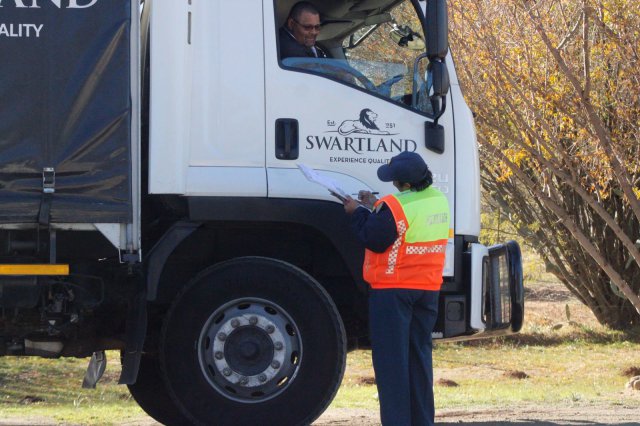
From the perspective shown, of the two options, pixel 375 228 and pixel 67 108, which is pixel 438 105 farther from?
pixel 67 108

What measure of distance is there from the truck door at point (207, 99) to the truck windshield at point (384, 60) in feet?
1.02

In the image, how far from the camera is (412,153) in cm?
630

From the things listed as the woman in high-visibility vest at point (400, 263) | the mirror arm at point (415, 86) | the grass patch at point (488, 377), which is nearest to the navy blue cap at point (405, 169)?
the woman in high-visibility vest at point (400, 263)

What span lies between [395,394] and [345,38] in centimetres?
241

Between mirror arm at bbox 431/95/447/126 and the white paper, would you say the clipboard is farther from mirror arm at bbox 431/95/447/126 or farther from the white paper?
mirror arm at bbox 431/95/447/126

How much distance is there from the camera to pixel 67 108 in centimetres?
615

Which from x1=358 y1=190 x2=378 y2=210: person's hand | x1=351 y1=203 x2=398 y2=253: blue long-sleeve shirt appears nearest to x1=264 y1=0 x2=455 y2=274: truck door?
x1=358 y1=190 x2=378 y2=210: person's hand

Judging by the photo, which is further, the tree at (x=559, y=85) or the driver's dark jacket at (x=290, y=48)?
the tree at (x=559, y=85)

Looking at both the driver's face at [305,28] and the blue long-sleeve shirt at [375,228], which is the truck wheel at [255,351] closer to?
the blue long-sleeve shirt at [375,228]

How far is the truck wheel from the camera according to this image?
6.31m

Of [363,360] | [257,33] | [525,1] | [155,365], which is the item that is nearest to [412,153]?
[257,33]

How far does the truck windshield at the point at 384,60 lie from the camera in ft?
22.0

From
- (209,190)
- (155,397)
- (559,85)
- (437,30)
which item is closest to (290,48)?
(437,30)

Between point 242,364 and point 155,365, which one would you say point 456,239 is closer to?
point 242,364
